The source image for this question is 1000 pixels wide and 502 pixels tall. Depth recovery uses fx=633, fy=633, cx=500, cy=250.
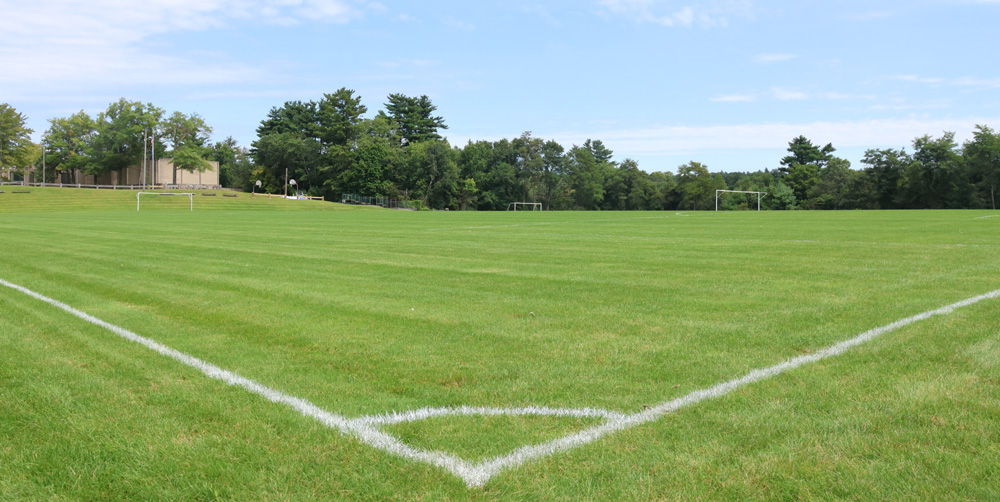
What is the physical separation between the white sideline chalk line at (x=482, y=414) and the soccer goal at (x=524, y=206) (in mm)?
91716

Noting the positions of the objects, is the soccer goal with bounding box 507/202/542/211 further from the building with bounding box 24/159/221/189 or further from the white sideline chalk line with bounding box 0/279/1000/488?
the white sideline chalk line with bounding box 0/279/1000/488

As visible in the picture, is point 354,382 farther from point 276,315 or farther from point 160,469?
point 276,315

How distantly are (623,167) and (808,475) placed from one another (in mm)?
113939

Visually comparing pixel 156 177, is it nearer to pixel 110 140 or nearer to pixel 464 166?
pixel 110 140

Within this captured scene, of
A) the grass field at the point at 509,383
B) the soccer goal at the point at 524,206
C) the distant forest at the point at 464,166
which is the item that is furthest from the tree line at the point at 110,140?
the grass field at the point at 509,383

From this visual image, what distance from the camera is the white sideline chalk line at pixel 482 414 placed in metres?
2.94

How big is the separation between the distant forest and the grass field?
8021cm

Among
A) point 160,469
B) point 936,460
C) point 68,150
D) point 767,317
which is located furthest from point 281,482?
point 68,150

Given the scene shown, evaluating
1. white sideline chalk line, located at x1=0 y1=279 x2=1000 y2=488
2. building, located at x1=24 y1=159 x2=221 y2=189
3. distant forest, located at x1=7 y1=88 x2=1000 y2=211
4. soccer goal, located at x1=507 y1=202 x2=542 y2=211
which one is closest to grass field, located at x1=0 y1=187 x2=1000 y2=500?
white sideline chalk line, located at x1=0 y1=279 x2=1000 y2=488

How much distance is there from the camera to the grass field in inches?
110

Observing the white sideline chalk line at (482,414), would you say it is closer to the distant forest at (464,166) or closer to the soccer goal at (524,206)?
the distant forest at (464,166)

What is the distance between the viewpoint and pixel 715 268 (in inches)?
384

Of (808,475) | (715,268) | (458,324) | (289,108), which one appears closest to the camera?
(808,475)

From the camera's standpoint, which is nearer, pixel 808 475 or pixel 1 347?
pixel 808 475
